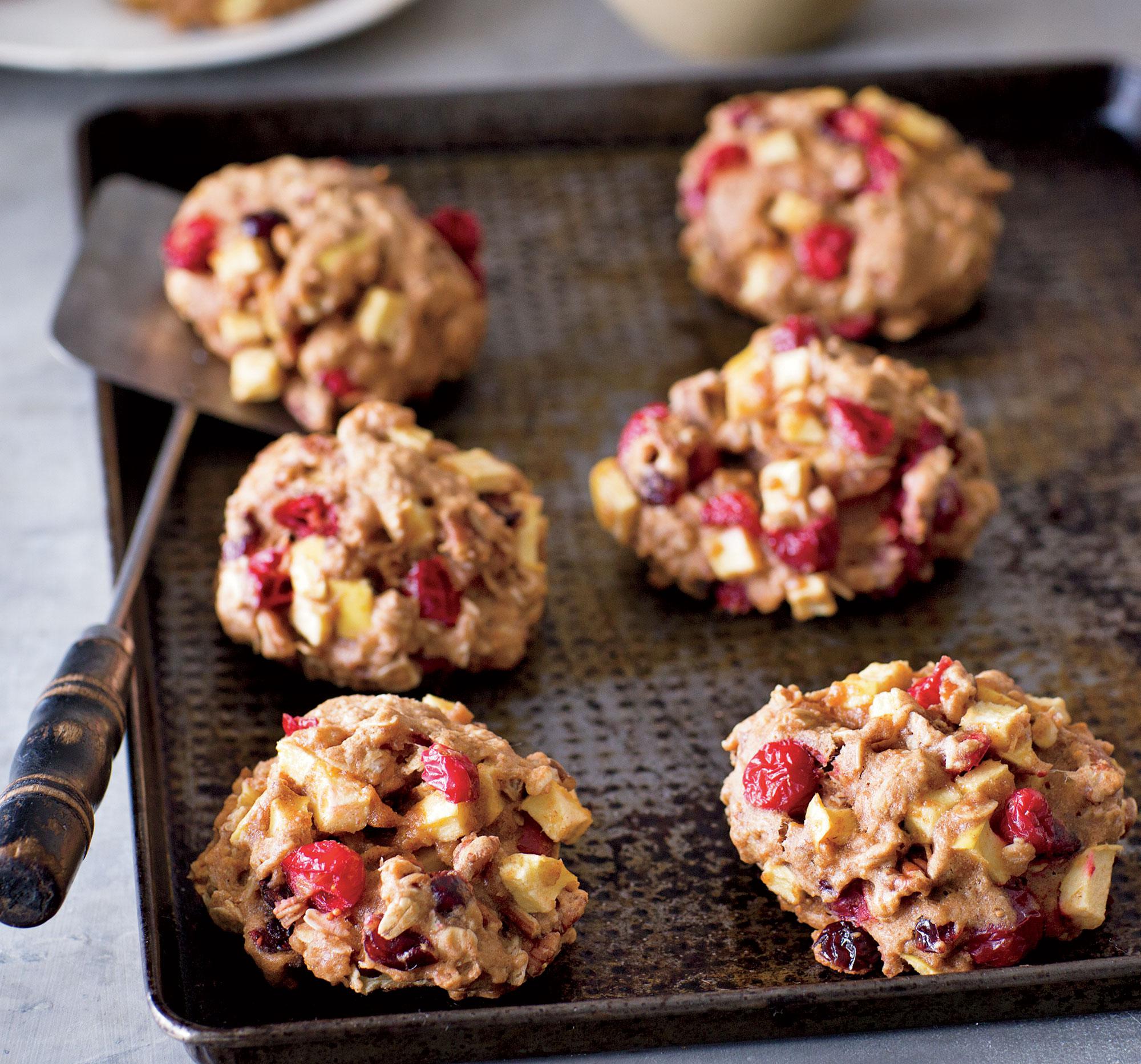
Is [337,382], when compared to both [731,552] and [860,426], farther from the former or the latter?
[860,426]

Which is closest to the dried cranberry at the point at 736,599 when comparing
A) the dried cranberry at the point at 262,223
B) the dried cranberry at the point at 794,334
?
the dried cranberry at the point at 794,334

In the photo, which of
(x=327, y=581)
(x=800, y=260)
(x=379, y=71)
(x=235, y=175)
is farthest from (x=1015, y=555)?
(x=379, y=71)

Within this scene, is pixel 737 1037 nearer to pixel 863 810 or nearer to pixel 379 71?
pixel 863 810

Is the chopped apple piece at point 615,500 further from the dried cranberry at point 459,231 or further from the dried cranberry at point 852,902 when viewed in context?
the dried cranberry at point 852,902

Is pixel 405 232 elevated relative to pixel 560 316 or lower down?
elevated

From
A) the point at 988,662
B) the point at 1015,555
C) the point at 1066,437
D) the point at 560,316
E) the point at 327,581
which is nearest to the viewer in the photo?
the point at 327,581
